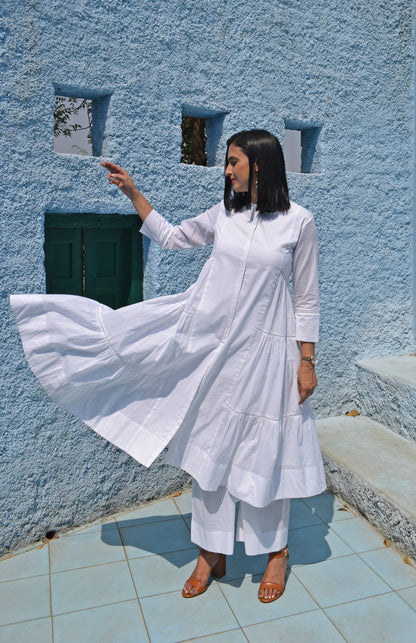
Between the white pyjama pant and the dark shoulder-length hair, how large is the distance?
4.24ft

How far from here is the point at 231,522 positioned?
2.71m

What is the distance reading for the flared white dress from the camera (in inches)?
101

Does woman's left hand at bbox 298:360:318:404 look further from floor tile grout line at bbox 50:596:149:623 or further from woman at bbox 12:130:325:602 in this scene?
floor tile grout line at bbox 50:596:149:623

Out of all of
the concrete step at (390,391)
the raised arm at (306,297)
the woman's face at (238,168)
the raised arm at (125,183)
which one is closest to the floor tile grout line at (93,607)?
the raised arm at (306,297)

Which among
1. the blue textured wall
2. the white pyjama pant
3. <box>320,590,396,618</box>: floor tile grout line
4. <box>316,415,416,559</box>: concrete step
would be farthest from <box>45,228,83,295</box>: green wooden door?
<box>320,590,396,618</box>: floor tile grout line

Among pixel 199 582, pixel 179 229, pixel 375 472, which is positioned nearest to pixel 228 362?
pixel 179 229

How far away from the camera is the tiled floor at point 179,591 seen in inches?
100.0

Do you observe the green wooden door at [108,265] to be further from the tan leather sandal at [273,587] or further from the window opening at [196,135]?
the window opening at [196,135]

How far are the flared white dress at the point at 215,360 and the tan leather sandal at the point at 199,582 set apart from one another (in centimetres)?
50

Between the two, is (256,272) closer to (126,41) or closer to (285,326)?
(285,326)

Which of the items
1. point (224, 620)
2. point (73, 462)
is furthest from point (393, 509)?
point (73, 462)

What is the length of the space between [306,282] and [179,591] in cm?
156

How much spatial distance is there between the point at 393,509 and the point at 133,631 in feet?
4.85

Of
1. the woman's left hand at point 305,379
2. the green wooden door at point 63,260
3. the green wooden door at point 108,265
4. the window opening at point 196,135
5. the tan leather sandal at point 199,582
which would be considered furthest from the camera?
the window opening at point 196,135
